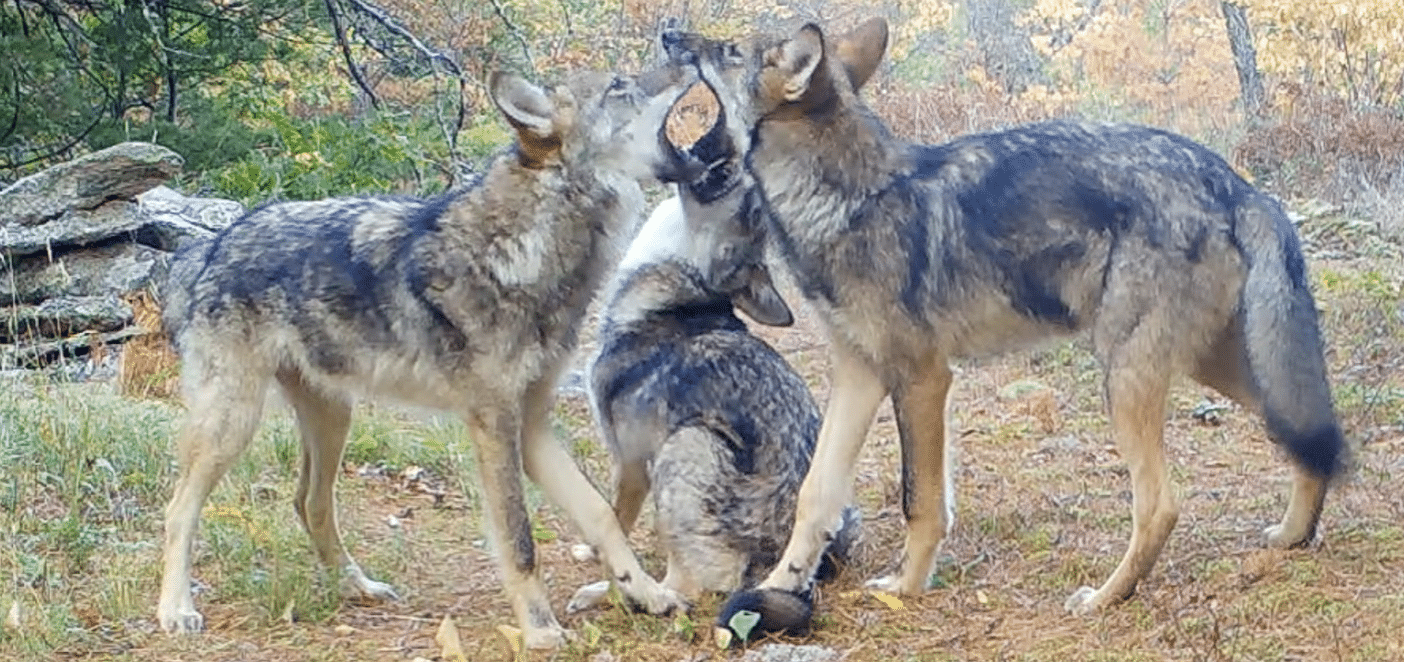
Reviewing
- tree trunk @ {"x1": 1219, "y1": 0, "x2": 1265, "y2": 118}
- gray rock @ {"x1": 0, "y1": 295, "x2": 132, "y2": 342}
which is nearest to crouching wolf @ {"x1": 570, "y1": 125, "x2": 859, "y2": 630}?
gray rock @ {"x1": 0, "y1": 295, "x2": 132, "y2": 342}

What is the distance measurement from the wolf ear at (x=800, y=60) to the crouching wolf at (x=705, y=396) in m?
0.55

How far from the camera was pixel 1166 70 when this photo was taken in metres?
29.0

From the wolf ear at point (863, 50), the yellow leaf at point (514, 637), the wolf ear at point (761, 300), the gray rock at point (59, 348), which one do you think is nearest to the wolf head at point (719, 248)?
the wolf ear at point (761, 300)

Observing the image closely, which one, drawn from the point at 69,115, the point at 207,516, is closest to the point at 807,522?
the point at 207,516

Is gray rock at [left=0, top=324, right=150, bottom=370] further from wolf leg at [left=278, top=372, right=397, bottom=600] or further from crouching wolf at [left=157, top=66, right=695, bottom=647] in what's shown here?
crouching wolf at [left=157, top=66, right=695, bottom=647]

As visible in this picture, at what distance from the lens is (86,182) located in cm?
1174

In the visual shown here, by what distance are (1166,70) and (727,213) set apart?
24108 millimetres

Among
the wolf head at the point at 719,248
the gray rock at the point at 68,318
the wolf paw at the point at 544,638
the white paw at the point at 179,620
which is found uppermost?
the wolf head at the point at 719,248

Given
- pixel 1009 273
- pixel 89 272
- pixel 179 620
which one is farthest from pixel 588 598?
pixel 89 272

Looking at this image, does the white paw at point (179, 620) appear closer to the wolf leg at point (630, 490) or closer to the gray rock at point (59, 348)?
the wolf leg at point (630, 490)

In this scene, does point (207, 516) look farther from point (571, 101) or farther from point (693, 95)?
point (693, 95)

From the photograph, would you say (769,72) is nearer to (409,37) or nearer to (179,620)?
(179,620)

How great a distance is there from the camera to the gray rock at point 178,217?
12117 millimetres

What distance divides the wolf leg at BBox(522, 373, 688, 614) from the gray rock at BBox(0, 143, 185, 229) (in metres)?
6.91
